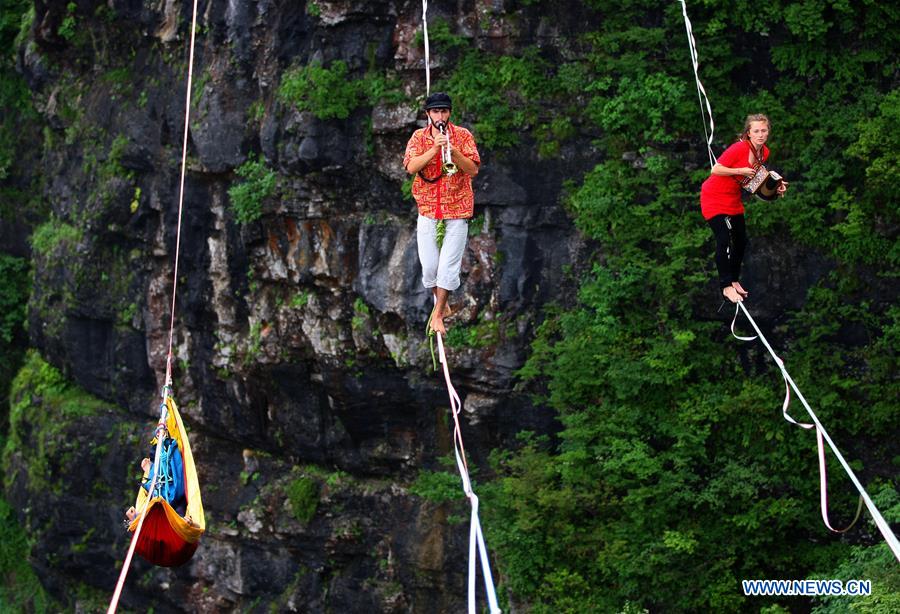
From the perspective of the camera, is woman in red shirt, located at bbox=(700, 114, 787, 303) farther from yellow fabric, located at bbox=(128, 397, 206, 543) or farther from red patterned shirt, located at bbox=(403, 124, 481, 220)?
yellow fabric, located at bbox=(128, 397, 206, 543)

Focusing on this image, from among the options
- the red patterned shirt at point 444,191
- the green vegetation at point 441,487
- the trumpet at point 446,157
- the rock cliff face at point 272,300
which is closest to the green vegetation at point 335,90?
the rock cliff face at point 272,300

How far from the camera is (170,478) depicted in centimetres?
935

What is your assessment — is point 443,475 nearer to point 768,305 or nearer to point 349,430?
point 349,430

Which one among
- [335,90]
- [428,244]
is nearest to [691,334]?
[428,244]

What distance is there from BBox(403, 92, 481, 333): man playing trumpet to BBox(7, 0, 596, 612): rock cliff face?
523 centimetres

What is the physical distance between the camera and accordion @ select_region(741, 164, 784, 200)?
841cm

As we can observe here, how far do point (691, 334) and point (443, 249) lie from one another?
4832 millimetres

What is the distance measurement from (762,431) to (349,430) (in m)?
5.76

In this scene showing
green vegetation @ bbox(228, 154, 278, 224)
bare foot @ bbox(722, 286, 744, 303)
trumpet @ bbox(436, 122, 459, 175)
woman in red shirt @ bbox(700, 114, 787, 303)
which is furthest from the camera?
green vegetation @ bbox(228, 154, 278, 224)

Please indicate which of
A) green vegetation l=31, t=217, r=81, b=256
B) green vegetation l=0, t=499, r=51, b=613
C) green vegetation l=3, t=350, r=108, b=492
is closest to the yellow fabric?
green vegetation l=31, t=217, r=81, b=256

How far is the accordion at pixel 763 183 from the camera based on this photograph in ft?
27.6

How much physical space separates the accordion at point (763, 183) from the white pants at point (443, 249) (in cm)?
202

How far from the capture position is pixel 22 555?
23.1m

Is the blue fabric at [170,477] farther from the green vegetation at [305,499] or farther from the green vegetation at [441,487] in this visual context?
the green vegetation at [305,499]
